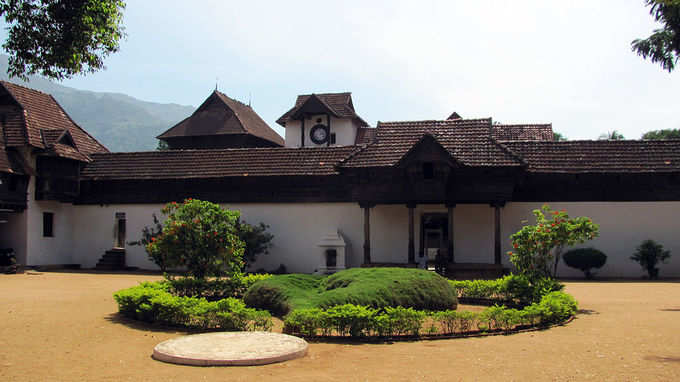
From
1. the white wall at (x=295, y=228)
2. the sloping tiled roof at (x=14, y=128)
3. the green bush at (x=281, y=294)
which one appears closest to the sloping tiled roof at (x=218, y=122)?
the white wall at (x=295, y=228)

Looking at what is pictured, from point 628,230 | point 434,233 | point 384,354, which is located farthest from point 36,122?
point 628,230

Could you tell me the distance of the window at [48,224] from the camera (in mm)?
24812

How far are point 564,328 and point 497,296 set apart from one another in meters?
3.98

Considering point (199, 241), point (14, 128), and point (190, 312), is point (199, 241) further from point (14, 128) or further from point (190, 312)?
point (14, 128)

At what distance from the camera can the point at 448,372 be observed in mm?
7312

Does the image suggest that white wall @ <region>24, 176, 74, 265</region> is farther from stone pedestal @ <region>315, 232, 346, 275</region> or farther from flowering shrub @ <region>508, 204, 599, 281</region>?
flowering shrub @ <region>508, 204, 599, 281</region>

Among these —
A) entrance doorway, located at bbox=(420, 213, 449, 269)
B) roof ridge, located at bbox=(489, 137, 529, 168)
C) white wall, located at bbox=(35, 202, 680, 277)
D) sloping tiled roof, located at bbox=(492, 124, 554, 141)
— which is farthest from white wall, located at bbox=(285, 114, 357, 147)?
roof ridge, located at bbox=(489, 137, 529, 168)

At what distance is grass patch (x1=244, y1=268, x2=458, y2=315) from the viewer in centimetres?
1089

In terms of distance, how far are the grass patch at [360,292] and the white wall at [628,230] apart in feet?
35.1

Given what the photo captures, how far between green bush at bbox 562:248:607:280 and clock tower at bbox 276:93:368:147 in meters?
21.7

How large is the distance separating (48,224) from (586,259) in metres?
20.9

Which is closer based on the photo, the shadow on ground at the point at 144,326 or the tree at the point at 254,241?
the shadow on ground at the point at 144,326

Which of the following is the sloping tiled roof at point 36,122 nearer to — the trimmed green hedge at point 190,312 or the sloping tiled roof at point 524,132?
the trimmed green hedge at point 190,312

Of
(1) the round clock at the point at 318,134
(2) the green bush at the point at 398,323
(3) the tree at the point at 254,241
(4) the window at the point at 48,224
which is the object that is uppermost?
(1) the round clock at the point at 318,134
